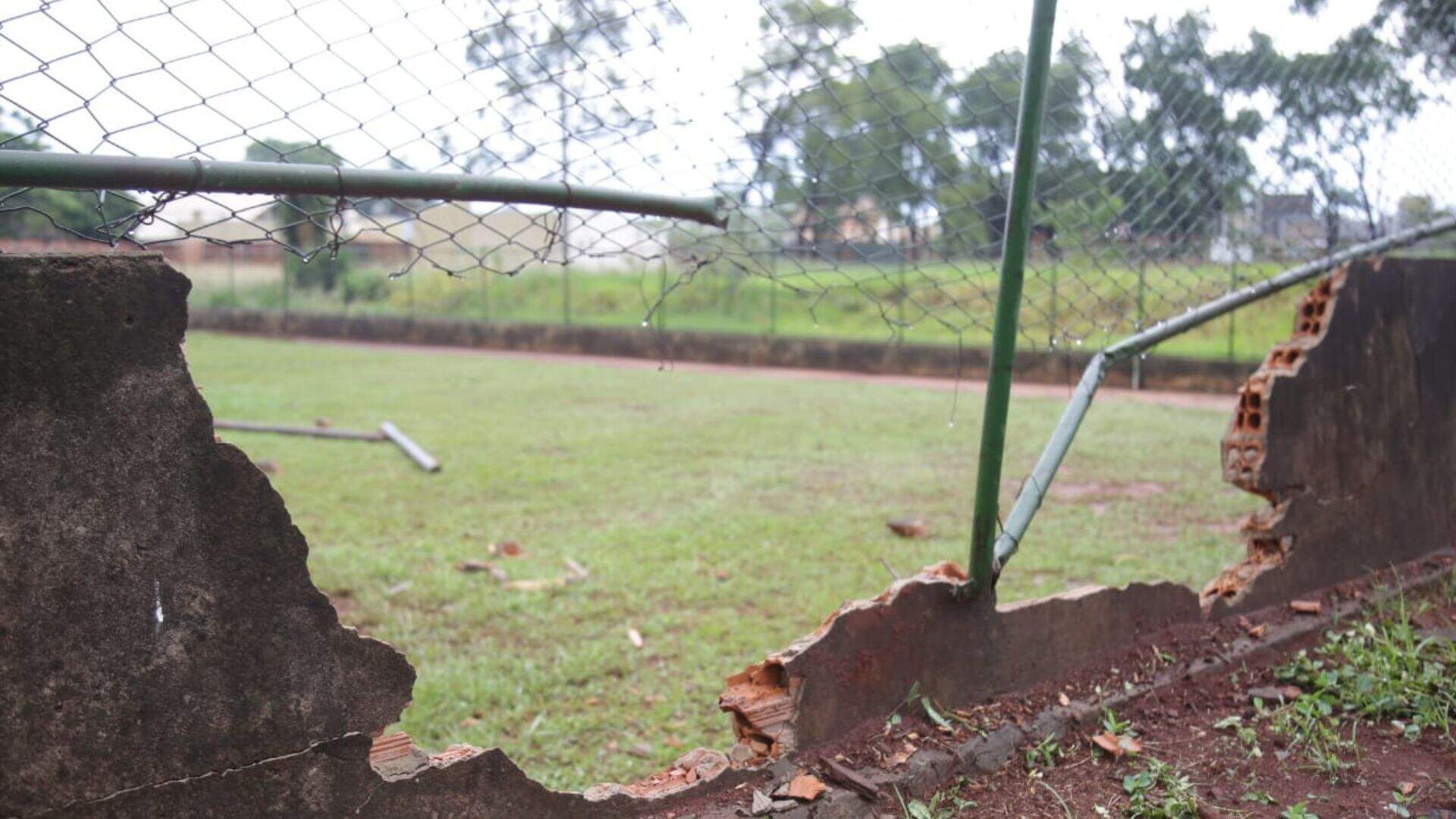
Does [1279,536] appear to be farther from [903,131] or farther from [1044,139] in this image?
[903,131]

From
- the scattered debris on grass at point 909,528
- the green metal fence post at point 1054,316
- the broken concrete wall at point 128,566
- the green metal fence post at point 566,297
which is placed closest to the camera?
the broken concrete wall at point 128,566

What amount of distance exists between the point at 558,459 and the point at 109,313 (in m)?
6.20

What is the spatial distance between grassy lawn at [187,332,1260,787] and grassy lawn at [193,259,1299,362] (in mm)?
1000

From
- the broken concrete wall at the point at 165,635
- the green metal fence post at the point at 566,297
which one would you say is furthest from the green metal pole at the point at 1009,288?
the green metal fence post at the point at 566,297

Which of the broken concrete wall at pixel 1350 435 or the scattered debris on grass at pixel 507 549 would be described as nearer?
the broken concrete wall at pixel 1350 435

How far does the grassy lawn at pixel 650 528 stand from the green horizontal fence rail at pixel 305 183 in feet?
5.43

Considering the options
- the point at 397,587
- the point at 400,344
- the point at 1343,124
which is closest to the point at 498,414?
the point at 397,587

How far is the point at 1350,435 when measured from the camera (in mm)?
3180

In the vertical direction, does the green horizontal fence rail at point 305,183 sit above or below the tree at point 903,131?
below

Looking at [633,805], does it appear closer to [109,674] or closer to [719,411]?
[109,674]

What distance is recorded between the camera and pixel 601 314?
18312 mm

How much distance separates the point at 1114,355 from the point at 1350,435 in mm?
992

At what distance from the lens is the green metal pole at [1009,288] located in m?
2.16

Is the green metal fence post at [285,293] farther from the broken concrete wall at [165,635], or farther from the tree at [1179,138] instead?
the broken concrete wall at [165,635]
